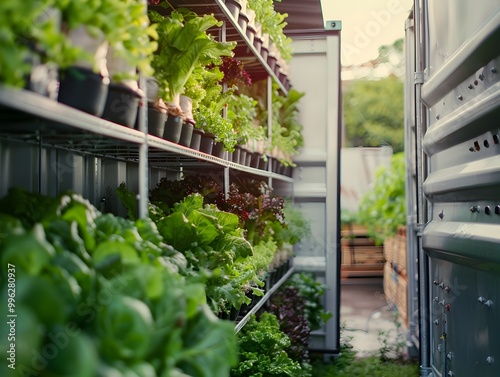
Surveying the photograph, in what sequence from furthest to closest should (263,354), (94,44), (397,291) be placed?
(397,291) < (263,354) < (94,44)

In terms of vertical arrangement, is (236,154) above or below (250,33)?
below

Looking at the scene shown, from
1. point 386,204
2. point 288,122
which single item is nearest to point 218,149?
point 288,122

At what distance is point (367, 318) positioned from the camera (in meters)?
9.27

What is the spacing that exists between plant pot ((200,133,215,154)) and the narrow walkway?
4116mm

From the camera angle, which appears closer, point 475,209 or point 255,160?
point 475,209

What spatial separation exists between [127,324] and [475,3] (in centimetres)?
235

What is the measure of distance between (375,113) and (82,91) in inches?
824

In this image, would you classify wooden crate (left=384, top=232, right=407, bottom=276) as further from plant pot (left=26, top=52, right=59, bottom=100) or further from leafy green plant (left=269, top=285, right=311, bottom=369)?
plant pot (left=26, top=52, right=59, bottom=100)

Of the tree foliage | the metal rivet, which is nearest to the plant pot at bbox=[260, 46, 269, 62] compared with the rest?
the metal rivet

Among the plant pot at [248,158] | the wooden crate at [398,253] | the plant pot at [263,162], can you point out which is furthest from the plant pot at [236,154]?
the wooden crate at [398,253]

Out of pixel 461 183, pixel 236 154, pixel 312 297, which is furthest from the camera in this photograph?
pixel 312 297

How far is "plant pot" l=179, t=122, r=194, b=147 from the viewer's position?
10.7ft

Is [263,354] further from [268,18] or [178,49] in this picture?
[268,18]

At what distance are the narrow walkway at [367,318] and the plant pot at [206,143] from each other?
412cm
